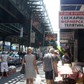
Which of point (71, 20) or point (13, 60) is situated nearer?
point (71, 20)

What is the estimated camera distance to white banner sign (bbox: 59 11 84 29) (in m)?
13.0

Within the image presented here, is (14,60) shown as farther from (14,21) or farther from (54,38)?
(54,38)

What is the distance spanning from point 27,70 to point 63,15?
2.54 m

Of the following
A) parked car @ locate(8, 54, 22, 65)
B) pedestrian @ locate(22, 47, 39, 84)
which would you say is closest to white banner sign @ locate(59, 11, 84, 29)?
pedestrian @ locate(22, 47, 39, 84)

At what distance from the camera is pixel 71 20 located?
1306cm

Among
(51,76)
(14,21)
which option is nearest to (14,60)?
(14,21)

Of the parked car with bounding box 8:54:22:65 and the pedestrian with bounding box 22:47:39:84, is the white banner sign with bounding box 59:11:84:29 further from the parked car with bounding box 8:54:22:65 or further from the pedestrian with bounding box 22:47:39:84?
the parked car with bounding box 8:54:22:65

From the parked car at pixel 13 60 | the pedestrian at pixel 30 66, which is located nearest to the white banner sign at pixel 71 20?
the pedestrian at pixel 30 66

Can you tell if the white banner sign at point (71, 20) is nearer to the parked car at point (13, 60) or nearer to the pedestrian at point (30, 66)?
the pedestrian at point (30, 66)

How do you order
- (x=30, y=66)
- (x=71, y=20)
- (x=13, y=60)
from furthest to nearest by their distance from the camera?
(x=13, y=60) → (x=30, y=66) → (x=71, y=20)

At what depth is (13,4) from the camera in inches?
1123

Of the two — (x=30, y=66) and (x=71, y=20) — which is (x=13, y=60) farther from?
(x=71, y=20)

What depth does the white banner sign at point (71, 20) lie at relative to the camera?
12977 mm

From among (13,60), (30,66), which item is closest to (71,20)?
(30,66)
